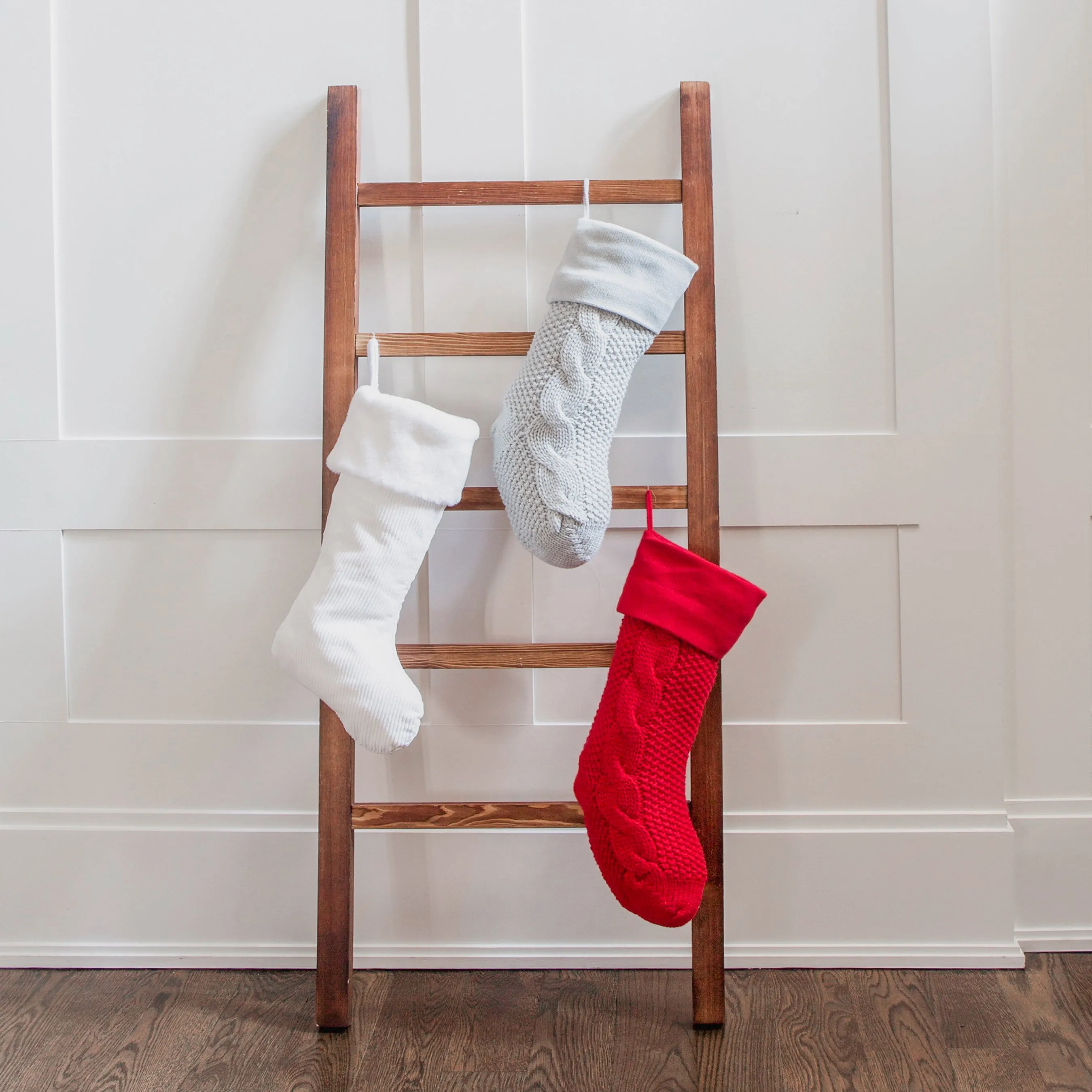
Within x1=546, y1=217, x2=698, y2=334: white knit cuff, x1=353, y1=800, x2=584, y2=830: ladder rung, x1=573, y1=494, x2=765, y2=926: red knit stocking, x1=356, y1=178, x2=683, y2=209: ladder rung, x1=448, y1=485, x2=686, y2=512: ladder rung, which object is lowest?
x1=353, y1=800, x2=584, y2=830: ladder rung

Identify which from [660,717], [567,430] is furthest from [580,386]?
[660,717]

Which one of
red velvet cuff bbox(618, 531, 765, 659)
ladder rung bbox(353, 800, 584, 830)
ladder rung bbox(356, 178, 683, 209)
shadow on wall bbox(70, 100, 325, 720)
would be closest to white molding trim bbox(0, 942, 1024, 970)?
ladder rung bbox(353, 800, 584, 830)

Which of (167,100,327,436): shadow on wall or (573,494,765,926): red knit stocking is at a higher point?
(167,100,327,436): shadow on wall

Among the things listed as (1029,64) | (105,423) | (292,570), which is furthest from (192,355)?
(1029,64)

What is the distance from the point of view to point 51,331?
1.17m

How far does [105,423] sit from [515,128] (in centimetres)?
72

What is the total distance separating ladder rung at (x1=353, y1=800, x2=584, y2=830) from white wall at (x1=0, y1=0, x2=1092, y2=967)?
105 millimetres

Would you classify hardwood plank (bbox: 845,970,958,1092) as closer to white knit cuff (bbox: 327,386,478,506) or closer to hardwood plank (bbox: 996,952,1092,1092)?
hardwood plank (bbox: 996,952,1092,1092)

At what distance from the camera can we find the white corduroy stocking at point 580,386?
966mm

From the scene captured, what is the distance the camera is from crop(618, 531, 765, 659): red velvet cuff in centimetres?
97

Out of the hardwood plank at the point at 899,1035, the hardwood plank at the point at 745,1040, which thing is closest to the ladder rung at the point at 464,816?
the hardwood plank at the point at 745,1040

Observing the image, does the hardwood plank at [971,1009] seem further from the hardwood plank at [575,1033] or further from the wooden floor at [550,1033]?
the hardwood plank at [575,1033]

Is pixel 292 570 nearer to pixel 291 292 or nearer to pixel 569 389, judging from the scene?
pixel 291 292

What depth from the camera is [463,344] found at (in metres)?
1.07
